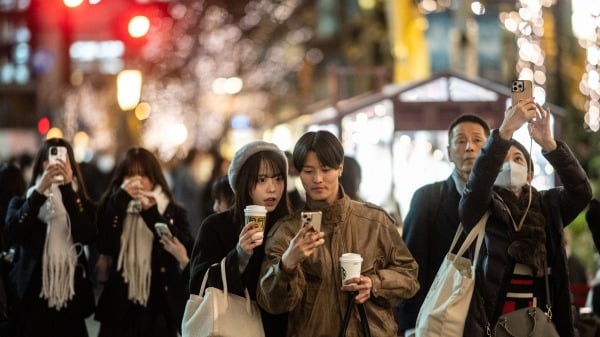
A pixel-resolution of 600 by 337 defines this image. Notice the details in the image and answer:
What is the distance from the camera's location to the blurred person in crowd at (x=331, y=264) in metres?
5.56

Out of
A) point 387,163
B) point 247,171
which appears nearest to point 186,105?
point 387,163

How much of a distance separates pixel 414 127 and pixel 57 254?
626 cm

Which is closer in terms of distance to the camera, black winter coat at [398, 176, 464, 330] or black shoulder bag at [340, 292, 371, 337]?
→ black shoulder bag at [340, 292, 371, 337]

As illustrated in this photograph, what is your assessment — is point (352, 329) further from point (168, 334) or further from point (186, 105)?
point (186, 105)

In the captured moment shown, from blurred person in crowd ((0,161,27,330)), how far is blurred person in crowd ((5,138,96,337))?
0.09 meters

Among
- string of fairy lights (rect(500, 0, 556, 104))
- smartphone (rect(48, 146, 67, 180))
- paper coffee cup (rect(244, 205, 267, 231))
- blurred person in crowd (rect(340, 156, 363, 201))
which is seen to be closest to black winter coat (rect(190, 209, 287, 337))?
paper coffee cup (rect(244, 205, 267, 231))

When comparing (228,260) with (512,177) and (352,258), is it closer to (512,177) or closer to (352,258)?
(352,258)

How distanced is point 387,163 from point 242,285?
795 cm

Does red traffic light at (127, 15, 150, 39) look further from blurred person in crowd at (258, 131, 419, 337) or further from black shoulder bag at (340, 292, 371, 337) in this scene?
black shoulder bag at (340, 292, 371, 337)

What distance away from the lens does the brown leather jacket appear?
5.59 m

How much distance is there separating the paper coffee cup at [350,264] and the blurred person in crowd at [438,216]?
185 cm

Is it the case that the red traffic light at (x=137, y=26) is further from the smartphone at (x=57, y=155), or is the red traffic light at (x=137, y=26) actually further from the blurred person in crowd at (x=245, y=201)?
the blurred person in crowd at (x=245, y=201)

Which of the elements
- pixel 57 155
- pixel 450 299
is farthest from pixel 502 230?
pixel 57 155

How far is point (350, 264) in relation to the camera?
5.44 meters
